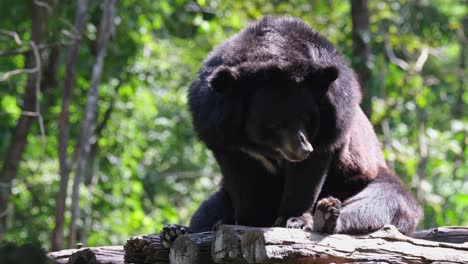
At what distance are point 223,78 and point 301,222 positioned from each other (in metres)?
0.95

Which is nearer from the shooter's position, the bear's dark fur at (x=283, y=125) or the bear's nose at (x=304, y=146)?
the bear's nose at (x=304, y=146)

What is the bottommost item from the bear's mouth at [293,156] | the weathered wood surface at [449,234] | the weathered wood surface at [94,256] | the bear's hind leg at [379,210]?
the weathered wood surface at [94,256]

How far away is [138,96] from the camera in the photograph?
Result: 1216 centimetres

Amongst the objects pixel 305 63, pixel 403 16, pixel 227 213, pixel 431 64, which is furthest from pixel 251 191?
pixel 431 64

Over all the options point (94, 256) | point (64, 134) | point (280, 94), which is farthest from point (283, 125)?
point (64, 134)

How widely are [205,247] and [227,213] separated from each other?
3.72ft

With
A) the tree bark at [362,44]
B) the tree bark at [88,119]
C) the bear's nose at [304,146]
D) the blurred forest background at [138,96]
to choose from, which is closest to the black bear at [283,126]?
the bear's nose at [304,146]

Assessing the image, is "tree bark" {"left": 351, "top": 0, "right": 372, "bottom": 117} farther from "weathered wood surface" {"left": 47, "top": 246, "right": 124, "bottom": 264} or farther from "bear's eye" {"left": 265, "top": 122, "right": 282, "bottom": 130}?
"weathered wood surface" {"left": 47, "top": 246, "right": 124, "bottom": 264}

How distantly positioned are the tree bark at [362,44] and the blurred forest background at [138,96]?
0.7 inches

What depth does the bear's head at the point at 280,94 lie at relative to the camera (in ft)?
14.9

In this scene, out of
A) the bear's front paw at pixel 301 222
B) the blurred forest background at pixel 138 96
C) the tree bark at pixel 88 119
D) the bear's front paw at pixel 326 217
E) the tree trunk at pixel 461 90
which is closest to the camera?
the bear's front paw at pixel 326 217

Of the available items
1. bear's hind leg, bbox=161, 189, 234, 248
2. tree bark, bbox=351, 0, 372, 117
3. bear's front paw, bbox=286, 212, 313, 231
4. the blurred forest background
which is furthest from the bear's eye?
the blurred forest background

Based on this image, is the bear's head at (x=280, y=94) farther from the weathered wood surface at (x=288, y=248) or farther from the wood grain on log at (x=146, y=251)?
the wood grain on log at (x=146, y=251)

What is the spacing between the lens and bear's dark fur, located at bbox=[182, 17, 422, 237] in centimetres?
459
